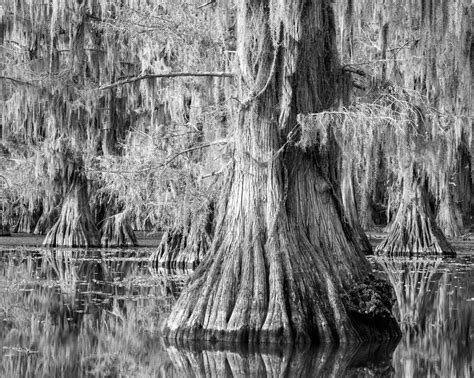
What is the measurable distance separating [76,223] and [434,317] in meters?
12.5

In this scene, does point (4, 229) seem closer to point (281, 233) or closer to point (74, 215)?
point (74, 215)

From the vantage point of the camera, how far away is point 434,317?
400 inches

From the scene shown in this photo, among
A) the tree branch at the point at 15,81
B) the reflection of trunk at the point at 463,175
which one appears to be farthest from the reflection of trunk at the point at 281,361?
the reflection of trunk at the point at 463,175

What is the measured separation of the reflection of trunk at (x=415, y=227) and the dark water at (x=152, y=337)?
4350 mm

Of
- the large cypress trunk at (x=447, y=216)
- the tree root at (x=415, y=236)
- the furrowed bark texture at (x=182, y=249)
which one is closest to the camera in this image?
the furrowed bark texture at (x=182, y=249)

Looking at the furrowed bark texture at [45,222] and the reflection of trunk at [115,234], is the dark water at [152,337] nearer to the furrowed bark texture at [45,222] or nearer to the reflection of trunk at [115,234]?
the reflection of trunk at [115,234]

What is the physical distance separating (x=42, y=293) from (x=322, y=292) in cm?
485

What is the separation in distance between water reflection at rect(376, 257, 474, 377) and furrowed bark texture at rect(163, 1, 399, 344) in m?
0.50

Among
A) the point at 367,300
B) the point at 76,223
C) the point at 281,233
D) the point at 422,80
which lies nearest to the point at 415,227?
the point at 422,80

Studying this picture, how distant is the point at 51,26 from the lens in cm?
1806

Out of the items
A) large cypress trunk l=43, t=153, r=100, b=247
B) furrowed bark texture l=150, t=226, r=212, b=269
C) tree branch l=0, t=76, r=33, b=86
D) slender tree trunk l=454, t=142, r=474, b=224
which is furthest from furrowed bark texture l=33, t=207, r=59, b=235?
furrowed bark texture l=150, t=226, r=212, b=269

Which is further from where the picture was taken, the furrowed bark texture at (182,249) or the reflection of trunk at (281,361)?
the furrowed bark texture at (182,249)

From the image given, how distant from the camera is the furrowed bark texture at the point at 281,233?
7.97 metres

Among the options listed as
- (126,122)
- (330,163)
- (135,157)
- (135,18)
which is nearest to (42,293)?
(135,157)
